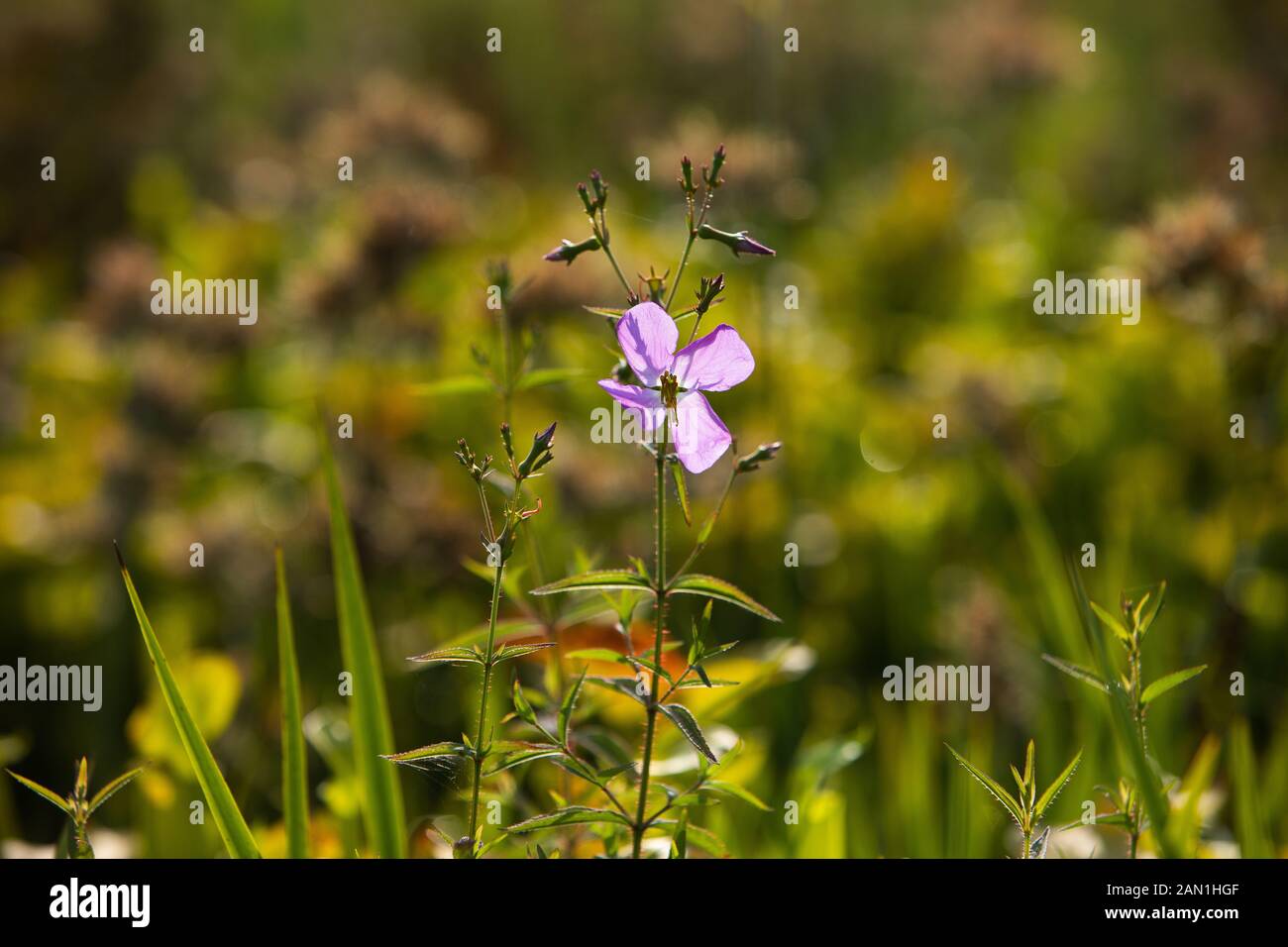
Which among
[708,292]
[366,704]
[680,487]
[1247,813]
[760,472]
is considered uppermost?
[760,472]

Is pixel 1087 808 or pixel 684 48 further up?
pixel 684 48

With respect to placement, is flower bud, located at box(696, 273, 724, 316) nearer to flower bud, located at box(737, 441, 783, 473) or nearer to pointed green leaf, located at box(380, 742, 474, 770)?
flower bud, located at box(737, 441, 783, 473)

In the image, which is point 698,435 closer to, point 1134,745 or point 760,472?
point 1134,745

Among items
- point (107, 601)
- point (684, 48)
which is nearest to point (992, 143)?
point (684, 48)

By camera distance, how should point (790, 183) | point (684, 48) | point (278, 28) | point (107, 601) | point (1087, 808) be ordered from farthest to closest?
point (278, 28), point (684, 48), point (790, 183), point (107, 601), point (1087, 808)

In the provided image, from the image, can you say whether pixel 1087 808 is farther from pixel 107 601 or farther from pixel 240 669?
pixel 107 601

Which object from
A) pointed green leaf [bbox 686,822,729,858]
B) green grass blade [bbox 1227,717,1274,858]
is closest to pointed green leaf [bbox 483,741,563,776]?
pointed green leaf [bbox 686,822,729,858]

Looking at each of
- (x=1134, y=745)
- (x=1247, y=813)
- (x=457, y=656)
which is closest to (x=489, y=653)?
(x=457, y=656)
